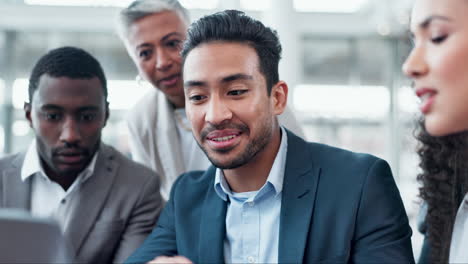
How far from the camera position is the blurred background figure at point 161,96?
270 centimetres

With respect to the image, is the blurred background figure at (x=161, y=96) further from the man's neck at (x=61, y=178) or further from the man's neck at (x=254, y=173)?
the man's neck at (x=254, y=173)

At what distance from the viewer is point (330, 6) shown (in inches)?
252

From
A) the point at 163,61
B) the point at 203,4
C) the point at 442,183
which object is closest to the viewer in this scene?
the point at 442,183

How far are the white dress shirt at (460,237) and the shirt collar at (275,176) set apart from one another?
62 cm

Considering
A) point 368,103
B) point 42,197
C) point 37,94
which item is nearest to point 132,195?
point 42,197

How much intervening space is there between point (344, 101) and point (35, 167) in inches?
198

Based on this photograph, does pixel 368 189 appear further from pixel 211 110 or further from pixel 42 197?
pixel 42 197

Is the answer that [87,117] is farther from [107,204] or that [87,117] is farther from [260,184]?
[260,184]

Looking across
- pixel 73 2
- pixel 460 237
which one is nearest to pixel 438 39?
pixel 460 237

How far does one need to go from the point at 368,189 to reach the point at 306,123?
4880 mm

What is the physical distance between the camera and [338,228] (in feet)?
5.77

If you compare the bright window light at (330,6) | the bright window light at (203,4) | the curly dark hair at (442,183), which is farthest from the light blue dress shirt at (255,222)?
the bright window light at (330,6)

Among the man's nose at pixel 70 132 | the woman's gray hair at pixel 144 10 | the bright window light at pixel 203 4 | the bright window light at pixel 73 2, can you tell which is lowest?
the man's nose at pixel 70 132

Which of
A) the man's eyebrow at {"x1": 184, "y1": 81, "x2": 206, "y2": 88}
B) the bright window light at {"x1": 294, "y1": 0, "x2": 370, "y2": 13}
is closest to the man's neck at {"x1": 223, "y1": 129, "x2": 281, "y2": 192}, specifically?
the man's eyebrow at {"x1": 184, "y1": 81, "x2": 206, "y2": 88}
